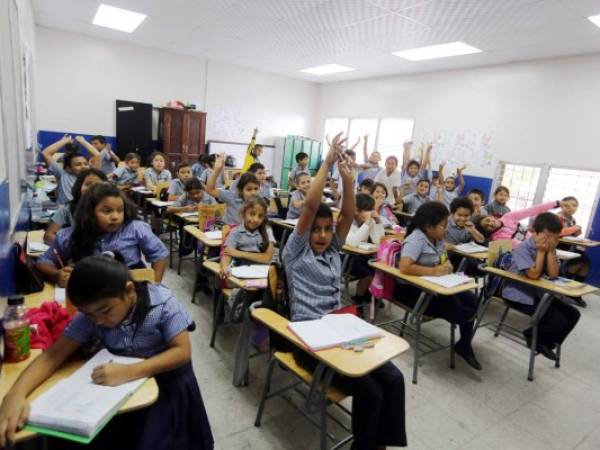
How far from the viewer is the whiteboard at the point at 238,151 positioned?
8868 millimetres

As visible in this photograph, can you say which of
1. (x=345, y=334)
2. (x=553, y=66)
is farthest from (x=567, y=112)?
(x=345, y=334)

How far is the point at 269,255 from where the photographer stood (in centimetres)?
276

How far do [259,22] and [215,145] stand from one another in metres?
4.00

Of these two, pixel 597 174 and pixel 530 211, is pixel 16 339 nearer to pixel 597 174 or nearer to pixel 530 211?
pixel 530 211

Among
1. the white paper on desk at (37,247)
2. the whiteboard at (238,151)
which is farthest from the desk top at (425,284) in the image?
the whiteboard at (238,151)

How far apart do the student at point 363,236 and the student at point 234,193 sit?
1.08 meters

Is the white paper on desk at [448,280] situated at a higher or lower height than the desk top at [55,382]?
higher

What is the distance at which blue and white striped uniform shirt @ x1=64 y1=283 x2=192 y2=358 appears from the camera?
126 cm

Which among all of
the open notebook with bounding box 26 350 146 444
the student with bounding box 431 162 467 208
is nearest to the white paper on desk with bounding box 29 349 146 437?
the open notebook with bounding box 26 350 146 444

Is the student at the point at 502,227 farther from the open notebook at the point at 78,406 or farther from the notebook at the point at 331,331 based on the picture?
the open notebook at the point at 78,406

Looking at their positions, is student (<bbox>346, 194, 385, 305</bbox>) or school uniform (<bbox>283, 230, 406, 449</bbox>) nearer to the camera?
school uniform (<bbox>283, 230, 406, 449</bbox>)

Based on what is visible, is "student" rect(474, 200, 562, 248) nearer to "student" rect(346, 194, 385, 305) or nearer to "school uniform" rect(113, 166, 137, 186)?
"student" rect(346, 194, 385, 305)

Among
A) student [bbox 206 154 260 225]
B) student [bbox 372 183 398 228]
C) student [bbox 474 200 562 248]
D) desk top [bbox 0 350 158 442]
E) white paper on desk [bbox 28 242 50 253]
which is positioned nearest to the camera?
desk top [bbox 0 350 158 442]

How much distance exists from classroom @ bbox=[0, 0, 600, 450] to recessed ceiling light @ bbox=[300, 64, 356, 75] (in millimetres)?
106
